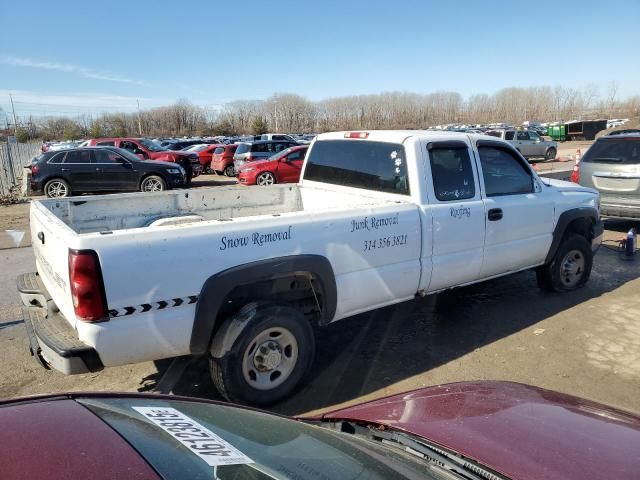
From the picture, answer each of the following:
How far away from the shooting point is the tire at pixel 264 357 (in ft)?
11.2

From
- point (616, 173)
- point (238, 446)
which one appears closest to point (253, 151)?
point (616, 173)

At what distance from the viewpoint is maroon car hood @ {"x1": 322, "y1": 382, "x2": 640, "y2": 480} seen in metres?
1.78

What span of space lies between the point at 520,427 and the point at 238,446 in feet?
4.00

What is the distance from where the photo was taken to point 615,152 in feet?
29.8

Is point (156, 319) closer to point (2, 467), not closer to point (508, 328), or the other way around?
point (2, 467)

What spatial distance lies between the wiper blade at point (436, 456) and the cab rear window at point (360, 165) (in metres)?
2.69

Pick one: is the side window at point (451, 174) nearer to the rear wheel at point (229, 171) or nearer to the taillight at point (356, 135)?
the taillight at point (356, 135)

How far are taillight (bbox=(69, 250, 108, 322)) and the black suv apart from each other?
13.8 m

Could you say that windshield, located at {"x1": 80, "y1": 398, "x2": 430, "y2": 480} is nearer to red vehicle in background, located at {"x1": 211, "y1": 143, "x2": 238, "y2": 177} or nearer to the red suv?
the red suv

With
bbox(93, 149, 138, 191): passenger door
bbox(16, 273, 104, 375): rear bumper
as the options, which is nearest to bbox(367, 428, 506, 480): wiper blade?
bbox(16, 273, 104, 375): rear bumper

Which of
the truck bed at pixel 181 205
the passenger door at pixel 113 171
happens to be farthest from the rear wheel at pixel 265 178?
the truck bed at pixel 181 205

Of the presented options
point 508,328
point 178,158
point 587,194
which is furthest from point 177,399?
point 178,158

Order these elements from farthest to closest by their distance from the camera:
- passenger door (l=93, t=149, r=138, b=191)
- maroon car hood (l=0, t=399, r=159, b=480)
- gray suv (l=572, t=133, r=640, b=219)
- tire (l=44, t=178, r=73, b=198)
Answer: passenger door (l=93, t=149, r=138, b=191) → tire (l=44, t=178, r=73, b=198) → gray suv (l=572, t=133, r=640, b=219) → maroon car hood (l=0, t=399, r=159, b=480)

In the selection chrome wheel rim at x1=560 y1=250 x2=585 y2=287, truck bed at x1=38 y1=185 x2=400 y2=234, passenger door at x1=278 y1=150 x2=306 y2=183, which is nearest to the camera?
truck bed at x1=38 y1=185 x2=400 y2=234
